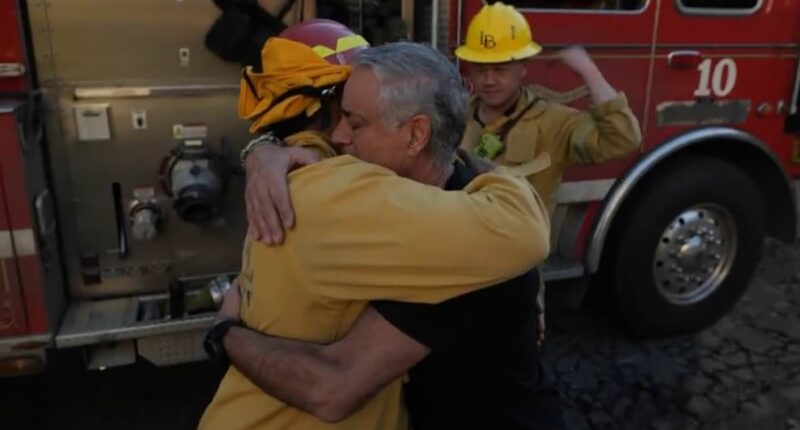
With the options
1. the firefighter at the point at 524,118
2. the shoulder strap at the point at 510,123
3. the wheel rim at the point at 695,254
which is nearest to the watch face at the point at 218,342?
the firefighter at the point at 524,118

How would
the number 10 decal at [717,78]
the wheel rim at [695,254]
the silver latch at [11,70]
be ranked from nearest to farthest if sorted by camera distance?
the silver latch at [11,70] < the number 10 decal at [717,78] < the wheel rim at [695,254]

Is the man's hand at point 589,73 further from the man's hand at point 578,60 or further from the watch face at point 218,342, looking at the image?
the watch face at point 218,342

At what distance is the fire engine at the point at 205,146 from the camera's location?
258cm

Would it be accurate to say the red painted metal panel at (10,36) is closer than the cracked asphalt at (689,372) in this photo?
Yes

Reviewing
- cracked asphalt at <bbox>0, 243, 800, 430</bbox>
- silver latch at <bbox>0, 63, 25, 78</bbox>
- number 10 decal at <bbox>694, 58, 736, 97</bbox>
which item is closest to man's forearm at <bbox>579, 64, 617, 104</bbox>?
number 10 decal at <bbox>694, 58, 736, 97</bbox>

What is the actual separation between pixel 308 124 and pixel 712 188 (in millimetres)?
2837

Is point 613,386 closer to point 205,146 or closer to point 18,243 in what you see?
point 205,146

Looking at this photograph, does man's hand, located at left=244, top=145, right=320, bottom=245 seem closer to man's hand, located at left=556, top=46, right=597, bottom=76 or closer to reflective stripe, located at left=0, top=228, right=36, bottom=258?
reflective stripe, located at left=0, top=228, right=36, bottom=258

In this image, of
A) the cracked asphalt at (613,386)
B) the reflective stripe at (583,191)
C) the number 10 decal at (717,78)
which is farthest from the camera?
the number 10 decal at (717,78)

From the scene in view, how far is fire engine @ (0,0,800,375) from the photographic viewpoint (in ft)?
8.47

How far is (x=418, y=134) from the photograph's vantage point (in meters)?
1.29

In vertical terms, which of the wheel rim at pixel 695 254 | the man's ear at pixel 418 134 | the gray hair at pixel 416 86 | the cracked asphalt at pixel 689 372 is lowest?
the cracked asphalt at pixel 689 372

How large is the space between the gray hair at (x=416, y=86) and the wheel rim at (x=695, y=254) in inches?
112

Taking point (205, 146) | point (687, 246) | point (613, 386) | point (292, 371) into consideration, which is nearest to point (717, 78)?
point (687, 246)
